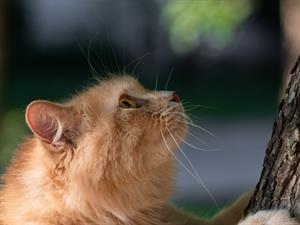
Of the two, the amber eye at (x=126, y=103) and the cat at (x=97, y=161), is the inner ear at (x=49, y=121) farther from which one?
the amber eye at (x=126, y=103)

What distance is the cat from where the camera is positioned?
3154mm

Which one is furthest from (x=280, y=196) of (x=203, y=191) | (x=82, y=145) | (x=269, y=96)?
(x=269, y=96)

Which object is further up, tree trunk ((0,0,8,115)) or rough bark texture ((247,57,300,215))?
tree trunk ((0,0,8,115))

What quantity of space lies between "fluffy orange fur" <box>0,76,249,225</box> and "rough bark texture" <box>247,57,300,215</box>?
0.46 meters

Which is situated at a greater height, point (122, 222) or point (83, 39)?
point (83, 39)

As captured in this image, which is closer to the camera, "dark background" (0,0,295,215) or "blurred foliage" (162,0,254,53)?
"blurred foliage" (162,0,254,53)

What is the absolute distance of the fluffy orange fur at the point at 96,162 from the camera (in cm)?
315

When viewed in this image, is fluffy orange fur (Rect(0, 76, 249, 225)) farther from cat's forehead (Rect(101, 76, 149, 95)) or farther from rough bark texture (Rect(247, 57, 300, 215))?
rough bark texture (Rect(247, 57, 300, 215))

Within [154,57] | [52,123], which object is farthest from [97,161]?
[154,57]

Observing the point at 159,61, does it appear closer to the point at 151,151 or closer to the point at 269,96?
the point at 269,96

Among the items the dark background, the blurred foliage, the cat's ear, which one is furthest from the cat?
the dark background

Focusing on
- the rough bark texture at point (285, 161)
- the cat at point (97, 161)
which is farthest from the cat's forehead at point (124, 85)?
the rough bark texture at point (285, 161)

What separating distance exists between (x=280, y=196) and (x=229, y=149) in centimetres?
794

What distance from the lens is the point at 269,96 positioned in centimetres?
1319
